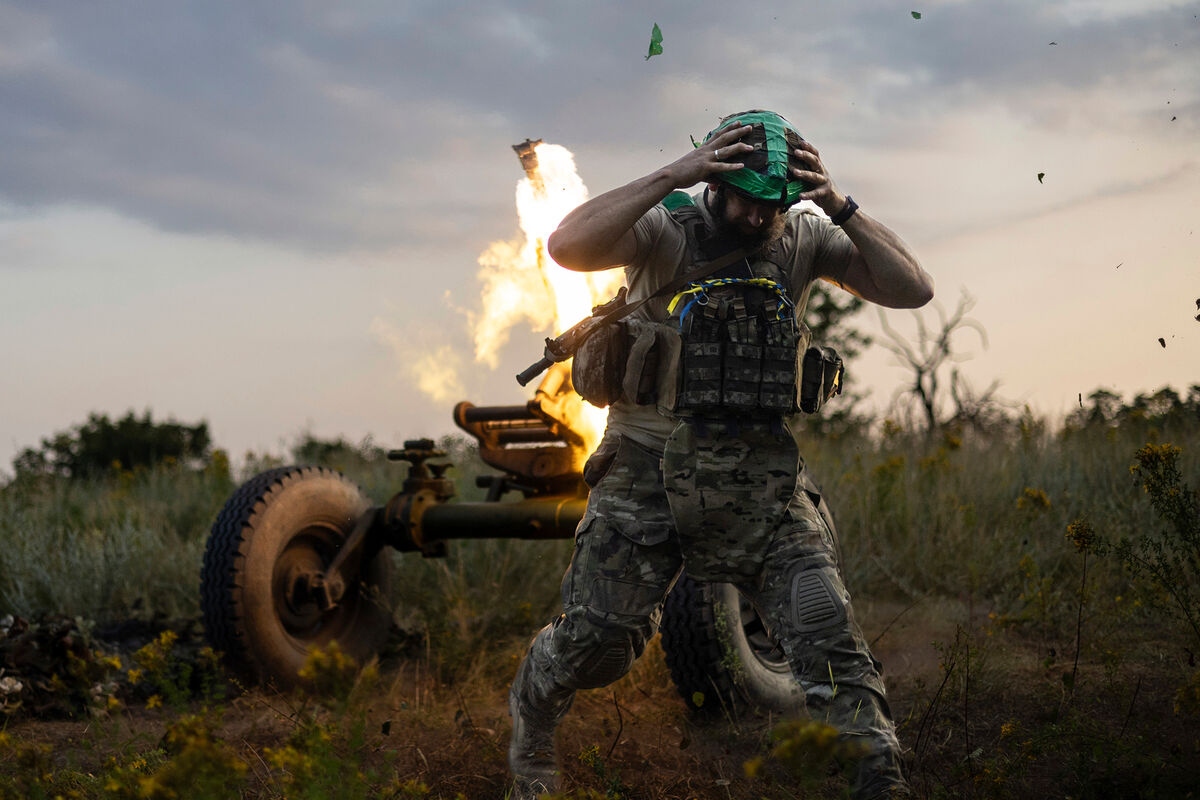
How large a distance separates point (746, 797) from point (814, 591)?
1099mm

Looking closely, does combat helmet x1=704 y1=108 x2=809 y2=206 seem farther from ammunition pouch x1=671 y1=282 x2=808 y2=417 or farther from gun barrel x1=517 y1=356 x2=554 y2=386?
gun barrel x1=517 y1=356 x2=554 y2=386

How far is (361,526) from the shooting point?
19.2 feet

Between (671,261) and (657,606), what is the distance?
122cm

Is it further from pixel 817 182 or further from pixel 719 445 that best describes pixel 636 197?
pixel 719 445

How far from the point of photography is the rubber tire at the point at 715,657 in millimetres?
4617

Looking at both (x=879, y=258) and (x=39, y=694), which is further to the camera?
(x=39, y=694)

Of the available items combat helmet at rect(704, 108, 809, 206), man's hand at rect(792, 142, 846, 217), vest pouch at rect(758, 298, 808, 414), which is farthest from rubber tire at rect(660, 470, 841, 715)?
combat helmet at rect(704, 108, 809, 206)

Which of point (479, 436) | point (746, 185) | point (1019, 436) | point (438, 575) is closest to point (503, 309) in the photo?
point (479, 436)

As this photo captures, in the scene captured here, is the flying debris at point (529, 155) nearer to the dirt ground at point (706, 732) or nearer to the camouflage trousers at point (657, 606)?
the camouflage trousers at point (657, 606)

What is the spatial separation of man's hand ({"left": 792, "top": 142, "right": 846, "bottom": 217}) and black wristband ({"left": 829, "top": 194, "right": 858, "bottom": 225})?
0.05ft

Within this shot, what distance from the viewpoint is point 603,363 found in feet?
11.7

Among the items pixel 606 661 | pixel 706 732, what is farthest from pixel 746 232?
pixel 706 732

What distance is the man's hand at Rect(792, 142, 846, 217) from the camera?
11.0 ft

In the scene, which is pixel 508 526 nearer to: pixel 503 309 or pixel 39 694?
pixel 503 309
